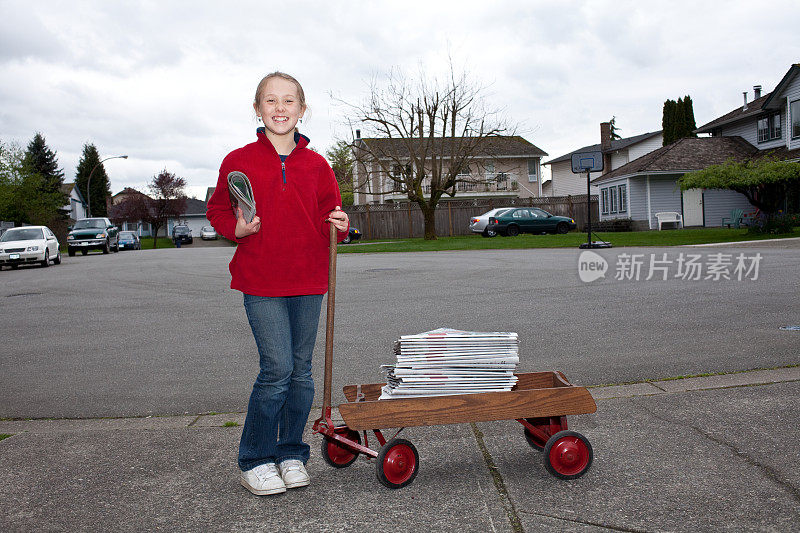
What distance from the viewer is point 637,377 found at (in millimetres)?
5480

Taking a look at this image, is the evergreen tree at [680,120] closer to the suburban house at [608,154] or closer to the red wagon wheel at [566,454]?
the suburban house at [608,154]

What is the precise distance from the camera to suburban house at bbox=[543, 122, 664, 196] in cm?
5334

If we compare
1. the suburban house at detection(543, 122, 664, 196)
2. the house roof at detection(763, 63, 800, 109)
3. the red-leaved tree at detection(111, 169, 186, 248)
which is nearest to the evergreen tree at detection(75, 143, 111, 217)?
the red-leaved tree at detection(111, 169, 186, 248)

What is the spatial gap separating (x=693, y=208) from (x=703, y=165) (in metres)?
2.57

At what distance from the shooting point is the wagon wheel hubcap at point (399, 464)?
3363mm

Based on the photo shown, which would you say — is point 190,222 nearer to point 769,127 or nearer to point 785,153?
point 769,127

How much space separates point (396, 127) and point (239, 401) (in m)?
31.1

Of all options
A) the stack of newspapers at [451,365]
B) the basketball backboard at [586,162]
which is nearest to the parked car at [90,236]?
the basketball backboard at [586,162]

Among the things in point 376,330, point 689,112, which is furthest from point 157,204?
point 376,330

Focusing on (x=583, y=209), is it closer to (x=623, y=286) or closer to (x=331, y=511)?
(x=623, y=286)

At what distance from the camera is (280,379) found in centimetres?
341

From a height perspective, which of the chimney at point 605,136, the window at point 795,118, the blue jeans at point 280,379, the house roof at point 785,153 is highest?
the chimney at point 605,136

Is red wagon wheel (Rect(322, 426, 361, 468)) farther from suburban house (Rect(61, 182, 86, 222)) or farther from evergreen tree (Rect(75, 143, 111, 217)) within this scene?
evergreen tree (Rect(75, 143, 111, 217))

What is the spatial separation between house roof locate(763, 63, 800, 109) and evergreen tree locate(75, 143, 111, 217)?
98.2m
